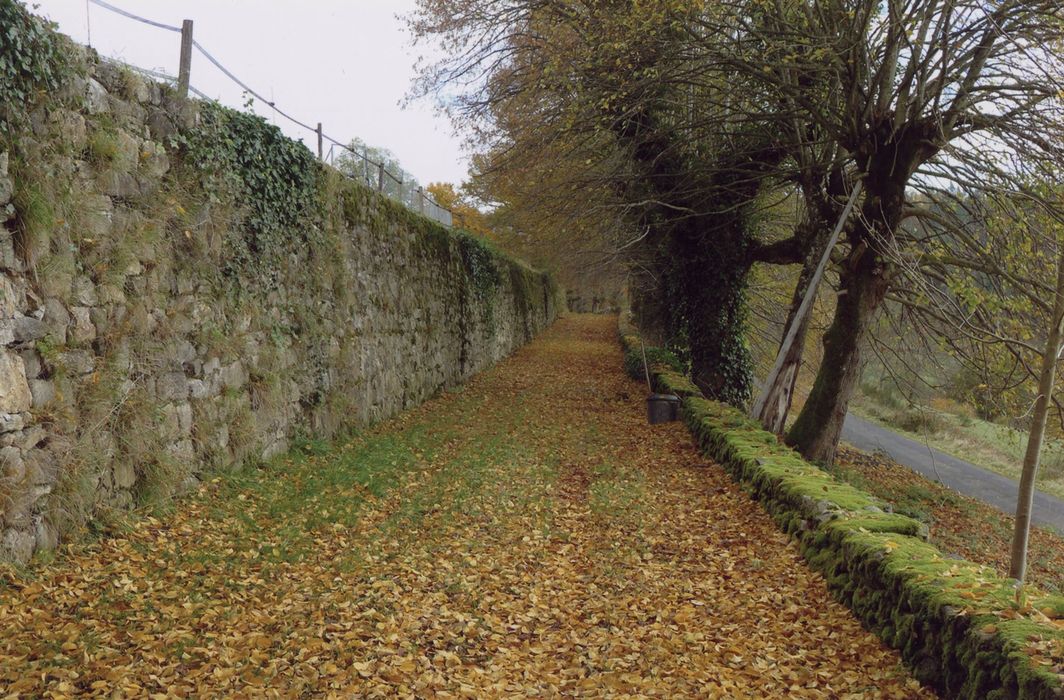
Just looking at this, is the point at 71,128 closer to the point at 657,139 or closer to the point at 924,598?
the point at 924,598

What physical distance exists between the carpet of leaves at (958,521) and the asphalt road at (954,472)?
1108mm

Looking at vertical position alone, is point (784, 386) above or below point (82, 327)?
below

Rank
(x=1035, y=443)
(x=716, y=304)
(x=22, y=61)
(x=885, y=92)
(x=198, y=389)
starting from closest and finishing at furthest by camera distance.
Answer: (x=22, y=61) < (x=198, y=389) < (x=1035, y=443) < (x=885, y=92) < (x=716, y=304)

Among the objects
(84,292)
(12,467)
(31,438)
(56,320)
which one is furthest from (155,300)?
(12,467)

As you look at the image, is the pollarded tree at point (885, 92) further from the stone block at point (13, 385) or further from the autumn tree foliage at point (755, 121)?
the stone block at point (13, 385)

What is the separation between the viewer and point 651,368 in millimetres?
14906

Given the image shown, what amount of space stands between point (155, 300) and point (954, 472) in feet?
74.1

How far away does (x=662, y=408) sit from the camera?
11.0m

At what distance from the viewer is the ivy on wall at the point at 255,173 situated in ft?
19.0

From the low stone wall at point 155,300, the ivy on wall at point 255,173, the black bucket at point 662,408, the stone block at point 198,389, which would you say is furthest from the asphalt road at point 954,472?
the stone block at point 198,389

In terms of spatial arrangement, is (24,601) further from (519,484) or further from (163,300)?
(519,484)

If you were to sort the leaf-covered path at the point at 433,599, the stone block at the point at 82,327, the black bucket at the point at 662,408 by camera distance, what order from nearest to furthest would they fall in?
the leaf-covered path at the point at 433,599
the stone block at the point at 82,327
the black bucket at the point at 662,408

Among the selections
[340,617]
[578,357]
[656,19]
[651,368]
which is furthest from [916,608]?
[578,357]

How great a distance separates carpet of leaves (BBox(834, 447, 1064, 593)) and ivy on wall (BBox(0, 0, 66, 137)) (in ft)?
32.0
